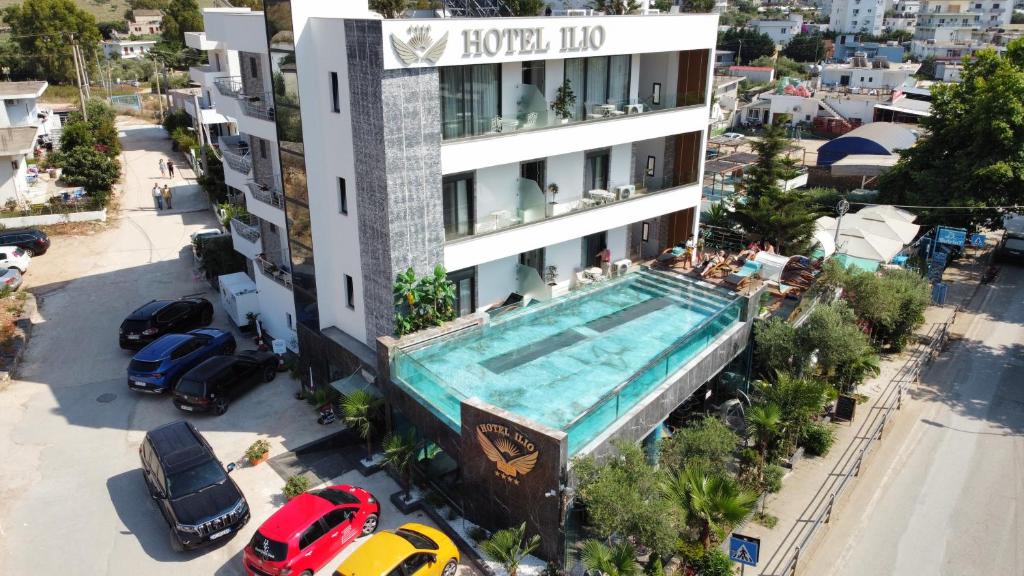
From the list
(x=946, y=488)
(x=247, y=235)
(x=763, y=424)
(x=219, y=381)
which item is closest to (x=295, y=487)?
(x=219, y=381)

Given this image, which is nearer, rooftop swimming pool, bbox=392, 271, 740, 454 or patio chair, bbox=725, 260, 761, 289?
rooftop swimming pool, bbox=392, 271, 740, 454

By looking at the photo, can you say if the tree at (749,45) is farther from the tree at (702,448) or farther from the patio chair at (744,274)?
the tree at (702,448)

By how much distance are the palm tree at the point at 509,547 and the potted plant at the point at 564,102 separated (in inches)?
515

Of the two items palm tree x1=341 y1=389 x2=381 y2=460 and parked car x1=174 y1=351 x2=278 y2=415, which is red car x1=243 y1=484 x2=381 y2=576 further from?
parked car x1=174 y1=351 x2=278 y2=415

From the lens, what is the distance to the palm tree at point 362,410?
1844 centimetres

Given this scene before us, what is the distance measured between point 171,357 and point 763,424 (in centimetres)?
1877

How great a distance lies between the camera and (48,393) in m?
23.6

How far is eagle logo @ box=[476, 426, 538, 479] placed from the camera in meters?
14.6

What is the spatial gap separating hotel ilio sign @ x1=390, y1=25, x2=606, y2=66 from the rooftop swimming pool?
739 cm

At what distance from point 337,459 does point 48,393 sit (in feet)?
37.6

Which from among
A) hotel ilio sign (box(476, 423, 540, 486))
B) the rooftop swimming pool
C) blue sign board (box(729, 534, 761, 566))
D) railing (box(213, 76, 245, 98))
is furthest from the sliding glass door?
blue sign board (box(729, 534, 761, 566))

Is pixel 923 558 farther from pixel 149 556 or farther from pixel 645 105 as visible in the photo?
pixel 149 556

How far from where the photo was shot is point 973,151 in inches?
1352

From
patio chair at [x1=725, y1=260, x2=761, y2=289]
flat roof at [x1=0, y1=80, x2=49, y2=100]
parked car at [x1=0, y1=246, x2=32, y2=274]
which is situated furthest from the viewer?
flat roof at [x1=0, y1=80, x2=49, y2=100]
